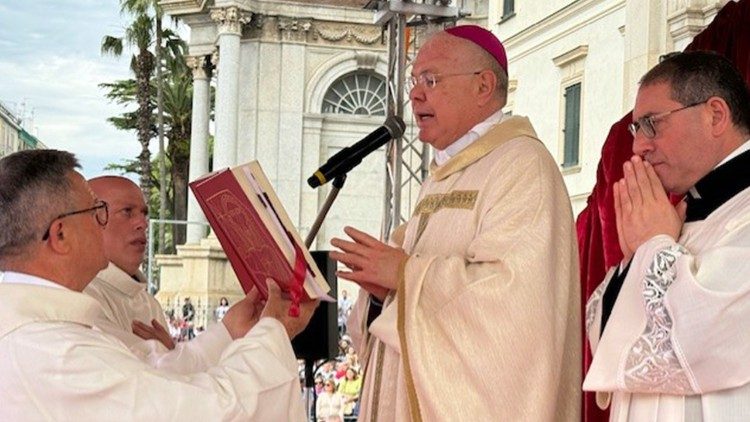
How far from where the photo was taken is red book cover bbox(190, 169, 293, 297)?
351cm

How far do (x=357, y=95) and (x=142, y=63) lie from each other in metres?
9.83

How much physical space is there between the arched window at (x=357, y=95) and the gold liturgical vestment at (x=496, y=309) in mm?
25805

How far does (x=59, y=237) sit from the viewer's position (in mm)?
2846

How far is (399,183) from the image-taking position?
8.94 metres

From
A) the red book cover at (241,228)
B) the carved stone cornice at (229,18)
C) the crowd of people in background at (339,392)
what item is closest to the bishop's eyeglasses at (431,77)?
the red book cover at (241,228)

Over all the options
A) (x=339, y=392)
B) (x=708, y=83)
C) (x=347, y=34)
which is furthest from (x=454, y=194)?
(x=347, y=34)

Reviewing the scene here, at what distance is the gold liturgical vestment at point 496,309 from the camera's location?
3744 millimetres

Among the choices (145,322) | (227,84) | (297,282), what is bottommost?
(145,322)

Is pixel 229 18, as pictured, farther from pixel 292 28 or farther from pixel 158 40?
pixel 158 40

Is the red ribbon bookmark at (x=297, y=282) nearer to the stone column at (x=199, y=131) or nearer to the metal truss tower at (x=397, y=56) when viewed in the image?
the metal truss tower at (x=397, y=56)

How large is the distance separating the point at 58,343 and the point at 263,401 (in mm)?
565

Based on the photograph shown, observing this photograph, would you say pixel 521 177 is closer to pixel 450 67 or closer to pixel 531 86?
pixel 450 67

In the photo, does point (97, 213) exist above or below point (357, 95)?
below

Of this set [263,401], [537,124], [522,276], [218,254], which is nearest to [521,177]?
[522,276]
